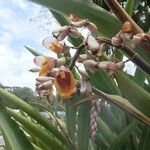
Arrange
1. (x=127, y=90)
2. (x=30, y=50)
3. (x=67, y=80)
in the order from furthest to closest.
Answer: (x=30, y=50) < (x=127, y=90) < (x=67, y=80)

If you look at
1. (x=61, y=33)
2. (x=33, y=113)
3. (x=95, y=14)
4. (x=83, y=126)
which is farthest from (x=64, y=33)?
(x=33, y=113)

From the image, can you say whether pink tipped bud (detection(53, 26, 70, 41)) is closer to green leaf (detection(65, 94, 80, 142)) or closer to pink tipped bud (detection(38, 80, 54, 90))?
pink tipped bud (detection(38, 80, 54, 90))

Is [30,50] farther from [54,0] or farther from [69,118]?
[54,0]

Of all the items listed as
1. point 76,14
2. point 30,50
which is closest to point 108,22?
point 76,14

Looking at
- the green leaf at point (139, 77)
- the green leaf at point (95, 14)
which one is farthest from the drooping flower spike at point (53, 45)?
the green leaf at point (139, 77)

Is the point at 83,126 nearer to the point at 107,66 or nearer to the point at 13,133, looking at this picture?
the point at 13,133

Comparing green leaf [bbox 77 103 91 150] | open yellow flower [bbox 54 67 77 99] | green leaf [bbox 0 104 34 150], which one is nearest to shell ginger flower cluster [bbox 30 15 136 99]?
open yellow flower [bbox 54 67 77 99]

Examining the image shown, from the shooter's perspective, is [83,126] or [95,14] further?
[83,126]
